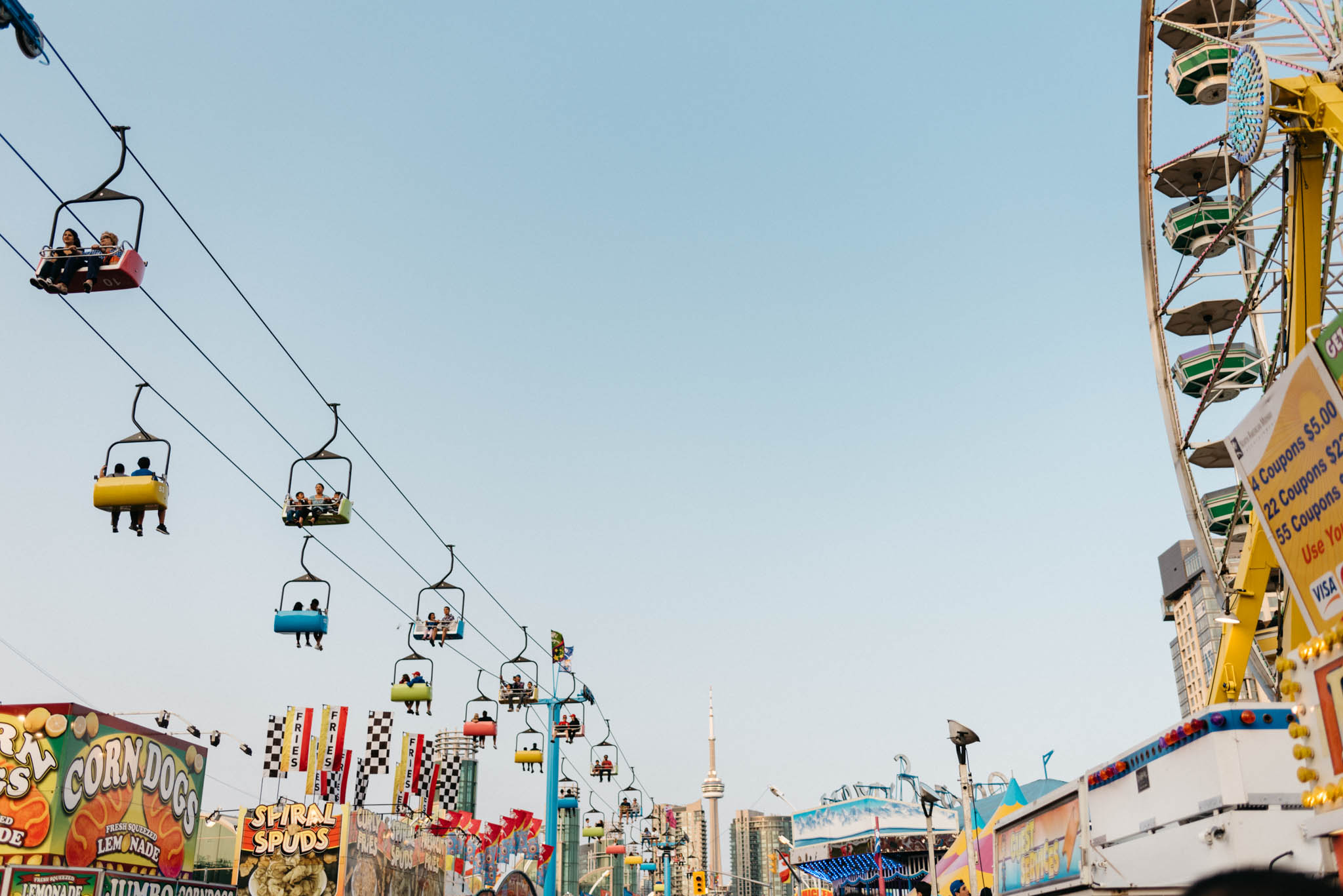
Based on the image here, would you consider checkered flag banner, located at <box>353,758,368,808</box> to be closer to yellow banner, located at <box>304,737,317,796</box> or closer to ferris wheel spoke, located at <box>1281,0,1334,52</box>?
yellow banner, located at <box>304,737,317,796</box>

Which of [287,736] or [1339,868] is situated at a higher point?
[287,736]

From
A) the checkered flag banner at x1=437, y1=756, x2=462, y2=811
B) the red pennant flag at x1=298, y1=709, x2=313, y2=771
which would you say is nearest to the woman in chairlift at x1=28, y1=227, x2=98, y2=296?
the red pennant flag at x1=298, y1=709, x2=313, y2=771

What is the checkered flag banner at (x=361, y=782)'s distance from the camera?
129 feet

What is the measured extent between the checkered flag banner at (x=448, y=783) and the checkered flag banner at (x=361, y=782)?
9.47 feet

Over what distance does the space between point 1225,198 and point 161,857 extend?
1042 inches

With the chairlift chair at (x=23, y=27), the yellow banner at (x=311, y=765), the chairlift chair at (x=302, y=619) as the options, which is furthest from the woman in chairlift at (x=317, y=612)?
the yellow banner at (x=311, y=765)

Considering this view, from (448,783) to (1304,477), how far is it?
3872cm

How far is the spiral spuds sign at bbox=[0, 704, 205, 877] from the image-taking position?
1702cm

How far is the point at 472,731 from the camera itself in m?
30.8

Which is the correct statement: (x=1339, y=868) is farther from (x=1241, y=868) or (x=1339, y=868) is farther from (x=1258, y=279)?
(x=1258, y=279)

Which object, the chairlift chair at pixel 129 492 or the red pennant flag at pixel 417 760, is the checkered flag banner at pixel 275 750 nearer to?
the red pennant flag at pixel 417 760

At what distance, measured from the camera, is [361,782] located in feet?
131

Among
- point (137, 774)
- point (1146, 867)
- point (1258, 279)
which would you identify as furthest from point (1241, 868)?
point (1258, 279)

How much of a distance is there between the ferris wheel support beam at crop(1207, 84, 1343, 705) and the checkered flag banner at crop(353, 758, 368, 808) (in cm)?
2995
